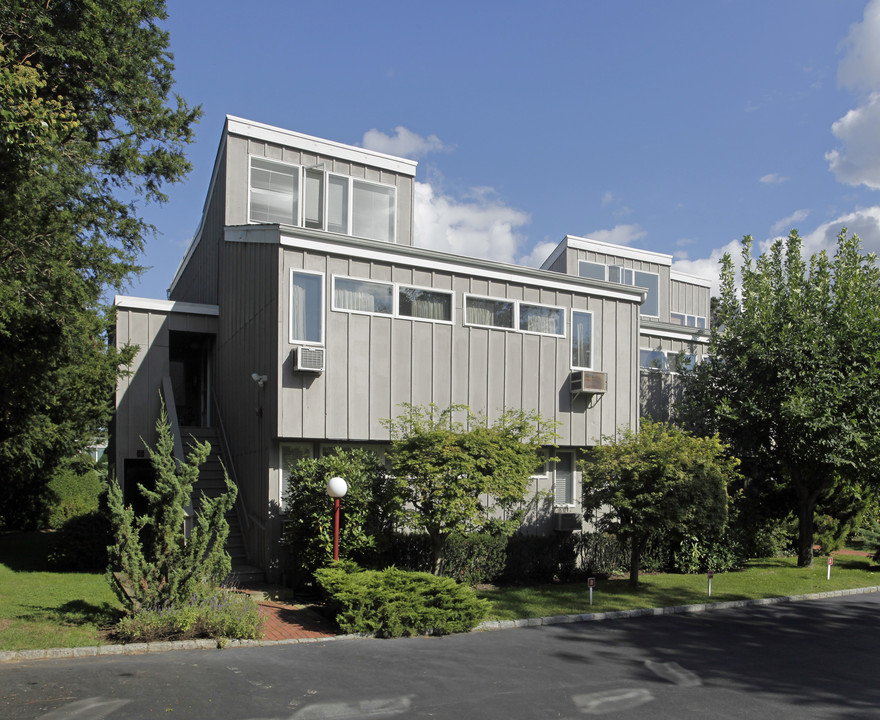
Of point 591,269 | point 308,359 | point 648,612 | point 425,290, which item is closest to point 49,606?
point 308,359

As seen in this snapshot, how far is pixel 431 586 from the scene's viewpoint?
10672 millimetres

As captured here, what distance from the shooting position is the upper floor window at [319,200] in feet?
58.1

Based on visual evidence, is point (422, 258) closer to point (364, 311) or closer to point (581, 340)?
point (364, 311)

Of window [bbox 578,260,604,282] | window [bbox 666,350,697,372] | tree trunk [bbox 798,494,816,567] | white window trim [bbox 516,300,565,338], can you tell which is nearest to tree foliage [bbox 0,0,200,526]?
white window trim [bbox 516,300,565,338]

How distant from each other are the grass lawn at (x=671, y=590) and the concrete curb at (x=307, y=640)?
191 mm

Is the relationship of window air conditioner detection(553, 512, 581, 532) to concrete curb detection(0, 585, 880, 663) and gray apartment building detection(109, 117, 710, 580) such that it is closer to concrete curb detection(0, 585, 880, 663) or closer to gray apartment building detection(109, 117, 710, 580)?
gray apartment building detection(109, 117, 710, 580)

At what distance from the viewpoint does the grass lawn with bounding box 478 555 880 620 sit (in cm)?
1229

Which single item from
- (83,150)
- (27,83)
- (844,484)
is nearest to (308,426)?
(83,150)

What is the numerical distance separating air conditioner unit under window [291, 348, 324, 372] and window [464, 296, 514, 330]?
353cm

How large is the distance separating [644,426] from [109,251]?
10947 mm

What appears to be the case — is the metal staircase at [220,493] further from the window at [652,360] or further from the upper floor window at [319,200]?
the window at [652,360]

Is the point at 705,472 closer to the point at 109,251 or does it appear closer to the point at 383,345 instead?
the point at 383,345

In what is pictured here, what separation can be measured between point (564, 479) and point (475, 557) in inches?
131

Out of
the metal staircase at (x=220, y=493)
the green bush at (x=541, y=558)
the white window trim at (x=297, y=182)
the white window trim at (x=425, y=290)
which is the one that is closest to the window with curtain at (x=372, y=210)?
the white window trim at (x=297, y=182)
